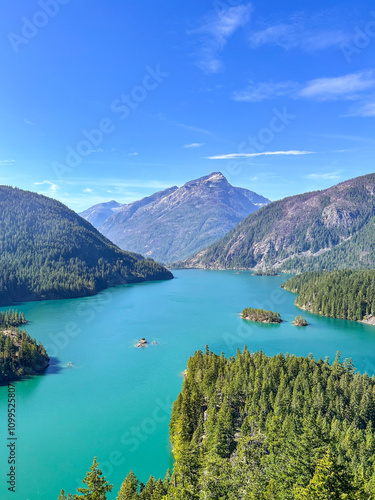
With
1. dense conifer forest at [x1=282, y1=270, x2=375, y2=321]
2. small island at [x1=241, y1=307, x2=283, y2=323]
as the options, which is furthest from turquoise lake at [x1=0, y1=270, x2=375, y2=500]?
dense conifer forest at [x1=282, y1=270, x2=375, y2=321]

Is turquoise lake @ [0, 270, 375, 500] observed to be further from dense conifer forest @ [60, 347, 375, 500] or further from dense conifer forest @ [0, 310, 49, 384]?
dense conifer forest @ [60, 347, 375, 500]

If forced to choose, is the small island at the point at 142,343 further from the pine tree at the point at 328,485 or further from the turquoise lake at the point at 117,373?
→ the pine tree at the point at 328,485

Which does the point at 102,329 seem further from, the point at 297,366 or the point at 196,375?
the point at 297,366

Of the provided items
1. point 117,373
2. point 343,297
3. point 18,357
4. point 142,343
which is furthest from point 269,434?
point 343,297

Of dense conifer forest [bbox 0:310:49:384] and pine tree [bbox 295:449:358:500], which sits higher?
pine tree [bbox 295:449:358:500]

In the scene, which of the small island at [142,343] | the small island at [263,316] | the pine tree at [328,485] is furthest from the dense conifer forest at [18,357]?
the small island at [263,316]

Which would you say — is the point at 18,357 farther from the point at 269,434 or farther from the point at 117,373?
the point at 269,434

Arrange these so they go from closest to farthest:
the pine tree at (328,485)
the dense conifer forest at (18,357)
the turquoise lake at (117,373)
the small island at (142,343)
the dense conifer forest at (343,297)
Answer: the pine tree at (328,485), the turquoise lake at (117,373), the dense conifer forest at (18,357), the small island at (142,343), the dense conifer forest at (343,297)
